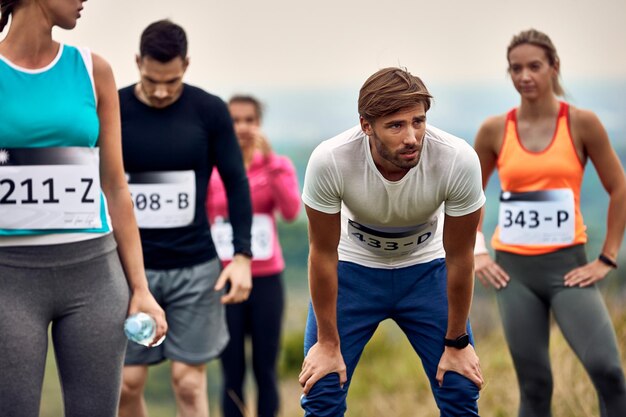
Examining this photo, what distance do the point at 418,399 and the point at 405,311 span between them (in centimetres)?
419

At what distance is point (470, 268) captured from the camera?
12.4 ft

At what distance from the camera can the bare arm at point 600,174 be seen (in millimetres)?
5020

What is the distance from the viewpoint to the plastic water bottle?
335 cm

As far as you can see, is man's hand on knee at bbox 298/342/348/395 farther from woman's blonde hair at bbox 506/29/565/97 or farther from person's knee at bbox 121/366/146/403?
woman's blonde hair at bbox 506/29/565/97

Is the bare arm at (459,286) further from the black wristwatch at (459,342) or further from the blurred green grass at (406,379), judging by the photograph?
the blurred green grass at (406,379)

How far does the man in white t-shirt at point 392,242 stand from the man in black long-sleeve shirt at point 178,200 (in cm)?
97

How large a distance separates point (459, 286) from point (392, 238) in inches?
12.4

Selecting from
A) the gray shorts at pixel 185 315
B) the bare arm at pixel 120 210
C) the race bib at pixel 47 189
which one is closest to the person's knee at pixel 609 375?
the gray shorts at pixel 185 315

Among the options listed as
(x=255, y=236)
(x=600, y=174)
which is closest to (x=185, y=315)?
(x=255, y=236)

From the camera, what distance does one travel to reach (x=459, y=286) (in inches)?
149

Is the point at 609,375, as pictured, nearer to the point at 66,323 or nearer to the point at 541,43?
the point at 541,43

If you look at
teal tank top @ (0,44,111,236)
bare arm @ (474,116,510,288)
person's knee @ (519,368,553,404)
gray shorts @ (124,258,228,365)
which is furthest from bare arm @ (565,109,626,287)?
teal tank top @ (0,44,111,236)

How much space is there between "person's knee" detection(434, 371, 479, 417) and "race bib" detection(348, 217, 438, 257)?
0.49m

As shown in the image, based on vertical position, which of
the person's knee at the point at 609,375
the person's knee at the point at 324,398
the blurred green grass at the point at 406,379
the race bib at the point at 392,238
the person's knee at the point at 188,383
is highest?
the race bib at the point at 392,238
